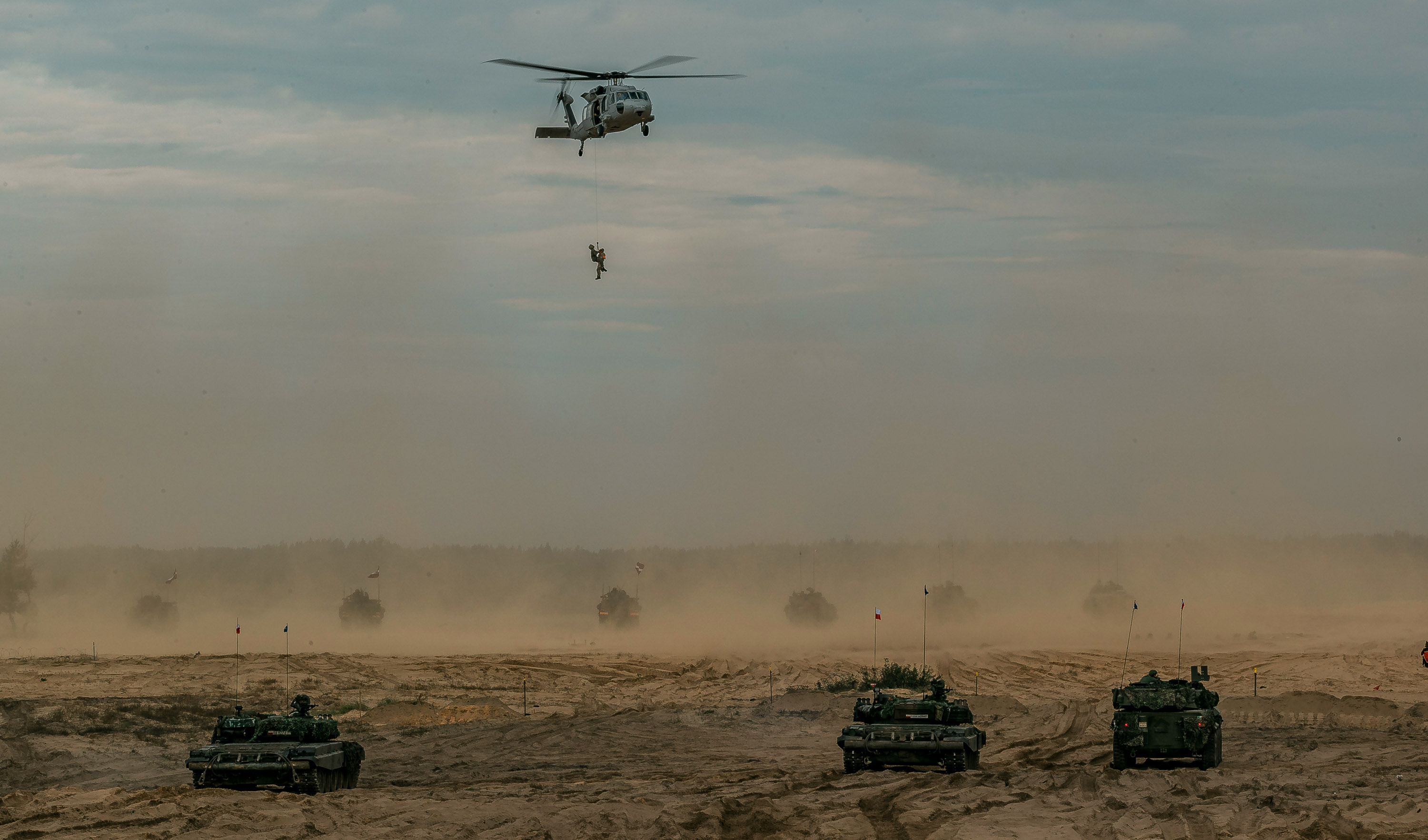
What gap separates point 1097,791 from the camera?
27.4m

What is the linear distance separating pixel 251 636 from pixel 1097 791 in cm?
7242

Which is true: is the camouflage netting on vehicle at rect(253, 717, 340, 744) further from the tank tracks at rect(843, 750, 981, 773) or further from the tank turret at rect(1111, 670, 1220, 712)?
the tank turret at rect(1111, 670, 1220, 712)

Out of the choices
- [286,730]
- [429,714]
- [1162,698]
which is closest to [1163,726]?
[1162,698]

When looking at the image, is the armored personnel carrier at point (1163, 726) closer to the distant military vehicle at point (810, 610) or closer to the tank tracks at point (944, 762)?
the tank tracks at point (944, 762)

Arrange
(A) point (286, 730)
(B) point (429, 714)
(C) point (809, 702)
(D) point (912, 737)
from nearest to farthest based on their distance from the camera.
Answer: (A) point (286, 730) → (D) point (912, 737) → (B) point (429, 714) → (C) point (809, 702)

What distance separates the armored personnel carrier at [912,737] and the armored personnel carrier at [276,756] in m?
10.4

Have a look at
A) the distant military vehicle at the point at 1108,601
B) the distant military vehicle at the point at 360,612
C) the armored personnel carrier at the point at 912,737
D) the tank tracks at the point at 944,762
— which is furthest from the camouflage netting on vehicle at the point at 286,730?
the distant military vehicle at the point at 360,612

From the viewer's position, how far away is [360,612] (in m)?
85.8

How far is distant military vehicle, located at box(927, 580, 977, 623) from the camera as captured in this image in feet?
258

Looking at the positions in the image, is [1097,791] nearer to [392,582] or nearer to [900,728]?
[900,728]

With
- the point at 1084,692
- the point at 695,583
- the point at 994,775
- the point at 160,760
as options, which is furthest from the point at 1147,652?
the point at 695,583

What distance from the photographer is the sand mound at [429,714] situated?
43.7m

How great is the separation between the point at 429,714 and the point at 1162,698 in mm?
23045

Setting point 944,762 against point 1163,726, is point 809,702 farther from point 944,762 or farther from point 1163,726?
point 1163,726
